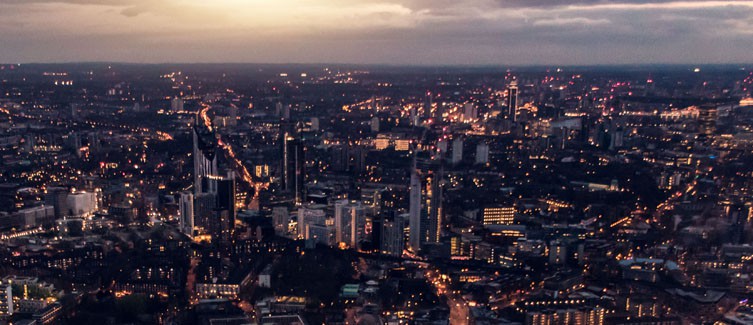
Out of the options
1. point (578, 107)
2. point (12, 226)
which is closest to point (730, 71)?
point (578, 107)

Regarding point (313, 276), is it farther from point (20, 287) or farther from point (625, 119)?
point (625, 119)

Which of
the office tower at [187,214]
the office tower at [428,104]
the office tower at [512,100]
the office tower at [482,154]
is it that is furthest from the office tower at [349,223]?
the office tower at [512,100]

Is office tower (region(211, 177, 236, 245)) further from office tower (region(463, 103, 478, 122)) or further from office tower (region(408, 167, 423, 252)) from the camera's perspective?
office tower (region(463, 103, 478, 122))

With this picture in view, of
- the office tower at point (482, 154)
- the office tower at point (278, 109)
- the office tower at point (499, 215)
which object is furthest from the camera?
the office tower at point (278, 109)

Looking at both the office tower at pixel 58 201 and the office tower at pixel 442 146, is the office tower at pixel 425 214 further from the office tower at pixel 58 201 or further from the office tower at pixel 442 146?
the office tower at pixel 58 201

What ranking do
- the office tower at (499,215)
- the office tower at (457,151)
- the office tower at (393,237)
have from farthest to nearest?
the office tower at (457,151) < the office tower at (499,215) < the office tower at (393,237)

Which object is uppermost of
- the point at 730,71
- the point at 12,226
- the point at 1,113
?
the point at 730,71
